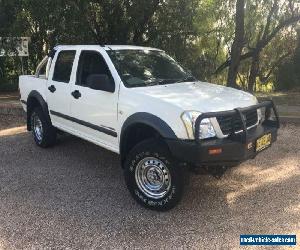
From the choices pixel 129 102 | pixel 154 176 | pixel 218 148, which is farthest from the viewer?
pixel 129 102

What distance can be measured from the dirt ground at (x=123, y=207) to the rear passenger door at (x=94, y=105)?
2.11ft

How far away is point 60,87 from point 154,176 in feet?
8.31

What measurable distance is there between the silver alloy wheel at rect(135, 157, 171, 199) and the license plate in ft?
3.61

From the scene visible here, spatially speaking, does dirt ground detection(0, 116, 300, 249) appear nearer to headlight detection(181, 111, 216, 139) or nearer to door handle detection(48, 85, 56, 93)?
headlight detection(181, 111, 216, 139)

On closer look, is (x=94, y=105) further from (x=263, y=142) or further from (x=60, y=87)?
(x=263, y=142)

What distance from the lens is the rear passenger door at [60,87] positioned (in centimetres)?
635

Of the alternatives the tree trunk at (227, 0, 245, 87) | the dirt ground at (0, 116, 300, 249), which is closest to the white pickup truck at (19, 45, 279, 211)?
the dirt ground at (0, 116, 300, 249)

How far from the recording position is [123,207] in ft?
16.0

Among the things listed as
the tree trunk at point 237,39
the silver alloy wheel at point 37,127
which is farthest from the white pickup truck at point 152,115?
the tree trunk at point 237,39

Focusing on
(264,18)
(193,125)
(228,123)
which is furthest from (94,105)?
(264,18)

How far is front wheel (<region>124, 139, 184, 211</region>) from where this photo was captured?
15.0 feet

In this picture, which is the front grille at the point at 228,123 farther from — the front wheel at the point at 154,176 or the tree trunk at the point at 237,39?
the tree trunk at the point at 237,39

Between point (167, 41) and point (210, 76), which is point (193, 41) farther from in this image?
point (210, 76)

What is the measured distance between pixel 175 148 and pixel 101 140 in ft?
5.31
